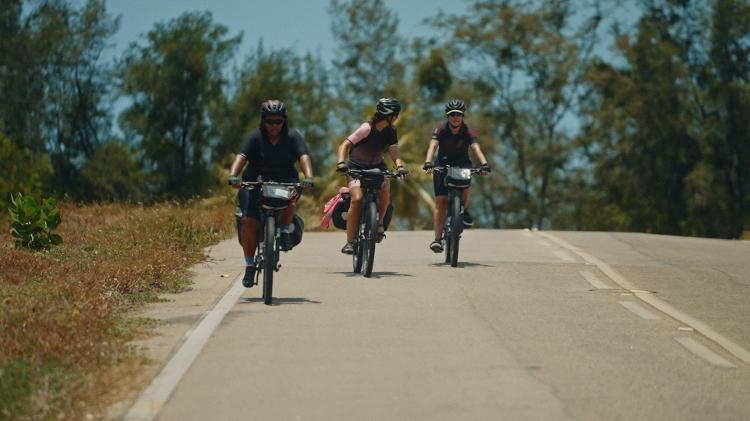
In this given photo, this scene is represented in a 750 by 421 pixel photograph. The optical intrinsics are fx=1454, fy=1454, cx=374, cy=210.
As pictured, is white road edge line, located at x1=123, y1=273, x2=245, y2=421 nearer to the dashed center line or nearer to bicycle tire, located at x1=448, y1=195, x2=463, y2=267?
bicycle tire, located at x1=448, y1=195, x2=463, y2=267

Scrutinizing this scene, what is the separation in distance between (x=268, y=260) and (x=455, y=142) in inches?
199

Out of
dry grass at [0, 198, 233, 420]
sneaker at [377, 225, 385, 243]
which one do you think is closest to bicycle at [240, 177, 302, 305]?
dry grass at [0, 198, 233, 420]

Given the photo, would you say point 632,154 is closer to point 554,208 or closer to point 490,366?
point 554,208

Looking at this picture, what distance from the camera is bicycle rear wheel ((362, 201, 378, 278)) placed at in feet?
49.0

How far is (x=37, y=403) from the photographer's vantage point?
25.1ft

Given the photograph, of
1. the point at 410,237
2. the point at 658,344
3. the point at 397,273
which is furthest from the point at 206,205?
the point at 658,344

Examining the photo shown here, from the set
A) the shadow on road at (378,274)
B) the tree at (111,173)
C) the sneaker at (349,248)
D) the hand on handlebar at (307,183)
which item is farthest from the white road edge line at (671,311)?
the tree at (111,173)

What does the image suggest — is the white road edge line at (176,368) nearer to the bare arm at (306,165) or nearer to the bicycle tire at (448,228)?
the bare arm at (306,165)

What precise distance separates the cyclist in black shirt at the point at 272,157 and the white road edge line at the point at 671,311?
3433 millimetres

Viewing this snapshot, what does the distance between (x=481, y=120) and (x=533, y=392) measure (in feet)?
196

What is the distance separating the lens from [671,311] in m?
12.9

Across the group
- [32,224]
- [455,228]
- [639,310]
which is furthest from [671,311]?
[32,224]

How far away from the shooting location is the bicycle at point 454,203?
16469mm

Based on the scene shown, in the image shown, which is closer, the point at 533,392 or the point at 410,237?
the point at 533,392
